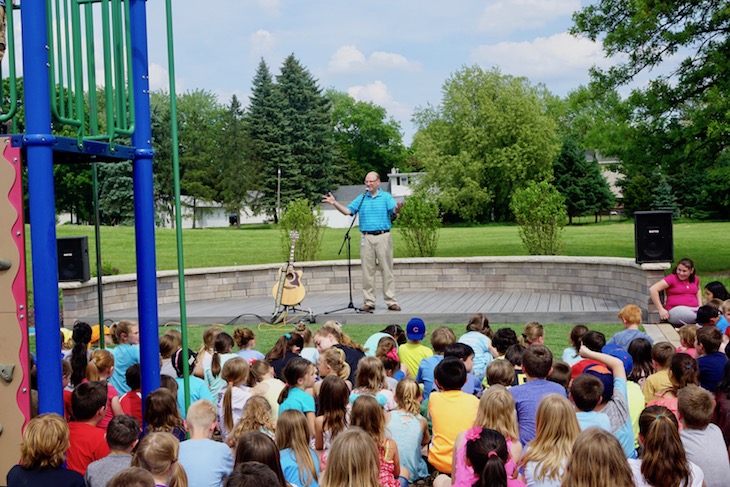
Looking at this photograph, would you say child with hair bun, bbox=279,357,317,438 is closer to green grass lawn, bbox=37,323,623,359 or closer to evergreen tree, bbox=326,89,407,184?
green grass lawn, bbox=37,323,623,359

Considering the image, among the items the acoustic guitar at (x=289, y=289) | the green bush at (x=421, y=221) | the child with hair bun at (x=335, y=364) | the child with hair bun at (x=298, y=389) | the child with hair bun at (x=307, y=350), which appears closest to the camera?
the child with hair bun at (x=298, y=389)

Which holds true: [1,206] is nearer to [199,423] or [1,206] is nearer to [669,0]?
[199,423]

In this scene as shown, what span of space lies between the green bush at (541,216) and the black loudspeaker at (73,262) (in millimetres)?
9425

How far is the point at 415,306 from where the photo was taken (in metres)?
13.5

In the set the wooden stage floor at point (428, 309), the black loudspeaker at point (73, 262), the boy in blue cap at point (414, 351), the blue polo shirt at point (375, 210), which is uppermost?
the blue polo shirt at point (375, 210)

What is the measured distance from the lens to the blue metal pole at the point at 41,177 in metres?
3.90

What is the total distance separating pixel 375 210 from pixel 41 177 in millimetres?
8914

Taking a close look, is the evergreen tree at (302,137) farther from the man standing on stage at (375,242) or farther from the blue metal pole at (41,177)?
the blue metal pole at (41,177)

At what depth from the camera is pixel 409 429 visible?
4.80m

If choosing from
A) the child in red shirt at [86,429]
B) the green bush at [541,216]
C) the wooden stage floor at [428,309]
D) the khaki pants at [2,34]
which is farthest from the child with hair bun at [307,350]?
the green bush at [541,216]

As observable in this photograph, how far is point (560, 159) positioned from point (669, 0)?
137 feet

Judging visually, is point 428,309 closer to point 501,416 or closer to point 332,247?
point 501,416

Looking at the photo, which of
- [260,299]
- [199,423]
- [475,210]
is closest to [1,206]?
[199,423]

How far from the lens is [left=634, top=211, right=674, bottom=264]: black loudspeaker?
1159 cm
